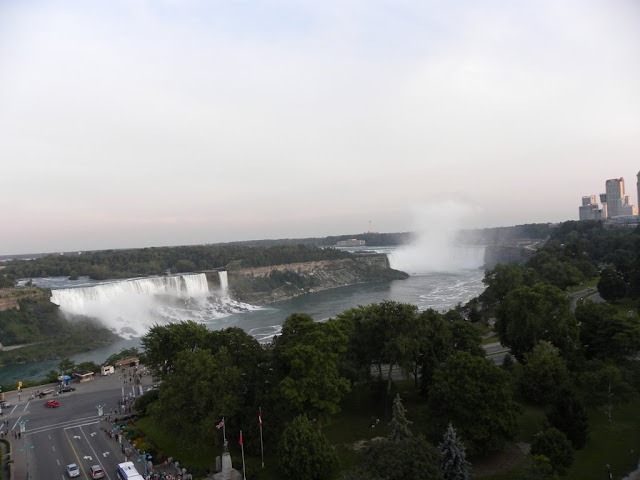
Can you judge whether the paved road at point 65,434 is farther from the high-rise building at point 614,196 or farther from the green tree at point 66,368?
the high-rise building at point 614,196

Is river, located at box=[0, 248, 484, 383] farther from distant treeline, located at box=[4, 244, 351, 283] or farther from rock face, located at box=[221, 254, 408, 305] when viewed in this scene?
distant treeline, located at box=[4, 244, 351, 283]

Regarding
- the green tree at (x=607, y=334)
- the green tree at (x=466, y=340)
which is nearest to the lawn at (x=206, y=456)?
the green tree at (x=466, y=340)

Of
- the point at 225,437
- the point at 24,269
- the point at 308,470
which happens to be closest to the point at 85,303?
the point at 24,269

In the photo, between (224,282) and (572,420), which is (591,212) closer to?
(224,282)

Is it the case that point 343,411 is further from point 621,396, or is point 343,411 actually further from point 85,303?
point 85,303

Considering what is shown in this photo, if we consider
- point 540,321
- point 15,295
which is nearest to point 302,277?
point 15,295
